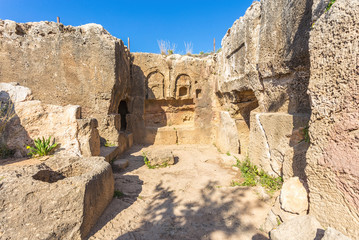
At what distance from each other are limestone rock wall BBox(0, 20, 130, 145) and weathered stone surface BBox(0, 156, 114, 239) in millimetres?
3131

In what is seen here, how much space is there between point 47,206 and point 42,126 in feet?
6.49

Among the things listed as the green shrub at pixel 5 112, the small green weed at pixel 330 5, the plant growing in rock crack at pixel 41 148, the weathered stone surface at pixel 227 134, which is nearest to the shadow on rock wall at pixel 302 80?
the small green weed at pixel 330 5

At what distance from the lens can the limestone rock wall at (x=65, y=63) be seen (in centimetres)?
454

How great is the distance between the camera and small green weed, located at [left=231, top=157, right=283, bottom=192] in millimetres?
2680

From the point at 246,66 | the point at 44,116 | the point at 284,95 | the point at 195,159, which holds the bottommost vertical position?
the point at 195,159

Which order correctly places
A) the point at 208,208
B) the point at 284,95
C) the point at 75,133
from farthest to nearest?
1. the point at 75,133
2. the point at 284,95
3. the point at 208,208

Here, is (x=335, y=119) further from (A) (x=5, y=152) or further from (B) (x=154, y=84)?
(B) (x=154, y=84)

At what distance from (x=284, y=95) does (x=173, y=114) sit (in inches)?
187

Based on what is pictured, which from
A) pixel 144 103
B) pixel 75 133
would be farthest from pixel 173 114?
pixel 75 133

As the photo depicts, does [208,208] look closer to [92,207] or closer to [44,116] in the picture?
[92,207]

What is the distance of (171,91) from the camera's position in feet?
21.9

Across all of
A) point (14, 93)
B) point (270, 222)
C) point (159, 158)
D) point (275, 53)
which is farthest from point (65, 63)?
point (270, 222)

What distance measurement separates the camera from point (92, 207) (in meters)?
2.00

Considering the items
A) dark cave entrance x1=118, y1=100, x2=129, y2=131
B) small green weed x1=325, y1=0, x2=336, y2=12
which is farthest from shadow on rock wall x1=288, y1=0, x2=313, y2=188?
dark cave entrance x1=118, y1=100, x2=129, y2=131
